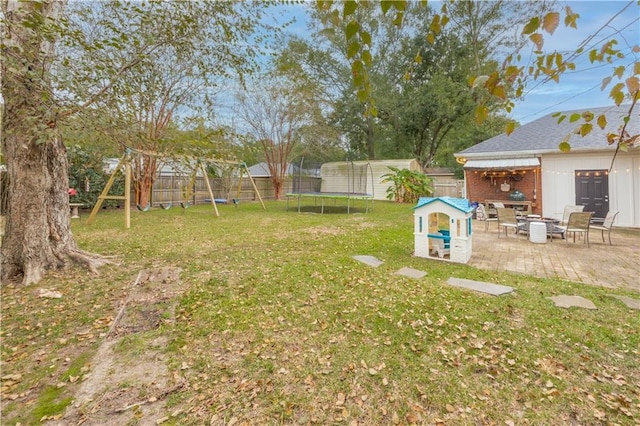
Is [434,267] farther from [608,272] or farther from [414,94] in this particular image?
[414,94]

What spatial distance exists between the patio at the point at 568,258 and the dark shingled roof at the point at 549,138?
3753mm

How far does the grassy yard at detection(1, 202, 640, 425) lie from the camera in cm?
209

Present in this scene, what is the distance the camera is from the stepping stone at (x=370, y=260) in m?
5.43

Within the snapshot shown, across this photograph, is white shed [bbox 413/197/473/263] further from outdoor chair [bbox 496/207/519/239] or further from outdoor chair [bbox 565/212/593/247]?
outdoor chair [bbox 565/212/593/247]

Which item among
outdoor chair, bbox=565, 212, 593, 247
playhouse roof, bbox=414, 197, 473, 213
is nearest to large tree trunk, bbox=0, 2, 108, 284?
playhouse roof, bbox=414, 197, 473, 213

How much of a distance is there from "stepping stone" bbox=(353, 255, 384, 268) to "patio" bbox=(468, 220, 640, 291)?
5.53 ft

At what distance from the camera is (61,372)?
96.7 inches

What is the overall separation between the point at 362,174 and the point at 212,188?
9.17 m

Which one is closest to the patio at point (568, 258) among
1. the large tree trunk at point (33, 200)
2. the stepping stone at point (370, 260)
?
the stepping stone at point (370, 260)

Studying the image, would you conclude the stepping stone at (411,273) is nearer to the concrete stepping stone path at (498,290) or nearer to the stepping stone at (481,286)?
the concrete stepping stone path at (498,290)

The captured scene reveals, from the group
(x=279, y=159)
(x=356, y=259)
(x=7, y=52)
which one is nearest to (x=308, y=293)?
(x=356, y=259)

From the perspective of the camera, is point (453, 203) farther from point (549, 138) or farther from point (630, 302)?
point (549, 138)

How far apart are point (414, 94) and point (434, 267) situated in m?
17.3

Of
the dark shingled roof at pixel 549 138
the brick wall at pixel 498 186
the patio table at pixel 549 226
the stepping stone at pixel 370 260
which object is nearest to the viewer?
the stepping stone at pixel 370 260
